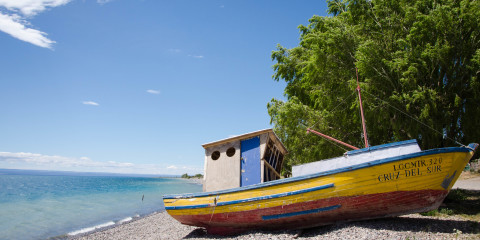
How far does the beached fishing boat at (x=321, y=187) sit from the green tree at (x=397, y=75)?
269 cm

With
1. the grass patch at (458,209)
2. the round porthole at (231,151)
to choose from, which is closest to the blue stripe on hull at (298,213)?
the round porthole at (231,151)

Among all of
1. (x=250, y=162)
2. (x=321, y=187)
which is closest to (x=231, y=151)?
(x=250, y=162)

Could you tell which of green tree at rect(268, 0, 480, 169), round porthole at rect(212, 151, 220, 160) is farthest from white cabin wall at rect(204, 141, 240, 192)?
green tree at rect(268, 0, 480, 169)

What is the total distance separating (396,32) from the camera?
12.7 metres

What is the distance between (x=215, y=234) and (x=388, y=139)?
11252 millimetres

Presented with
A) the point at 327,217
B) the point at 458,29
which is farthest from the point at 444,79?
the point at 327,217

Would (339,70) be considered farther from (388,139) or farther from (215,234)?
(215,234)

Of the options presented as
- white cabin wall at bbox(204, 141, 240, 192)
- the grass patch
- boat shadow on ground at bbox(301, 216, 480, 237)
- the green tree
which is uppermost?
the green tree

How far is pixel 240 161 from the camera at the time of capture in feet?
32.4

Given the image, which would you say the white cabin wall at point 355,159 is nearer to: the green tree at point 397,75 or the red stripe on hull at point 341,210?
the red stripe on hull at point 341,210

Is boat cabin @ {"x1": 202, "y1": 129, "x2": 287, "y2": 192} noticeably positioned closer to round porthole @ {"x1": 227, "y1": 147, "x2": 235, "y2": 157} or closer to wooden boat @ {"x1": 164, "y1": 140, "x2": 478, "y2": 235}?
round porthole @ {"x1": 227, "y1": 147, "x2": 235, "y2": 157}

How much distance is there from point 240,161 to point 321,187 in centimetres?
337

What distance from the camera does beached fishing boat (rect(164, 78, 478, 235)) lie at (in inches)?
271

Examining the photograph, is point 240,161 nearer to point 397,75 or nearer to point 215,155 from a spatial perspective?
point 215,155
